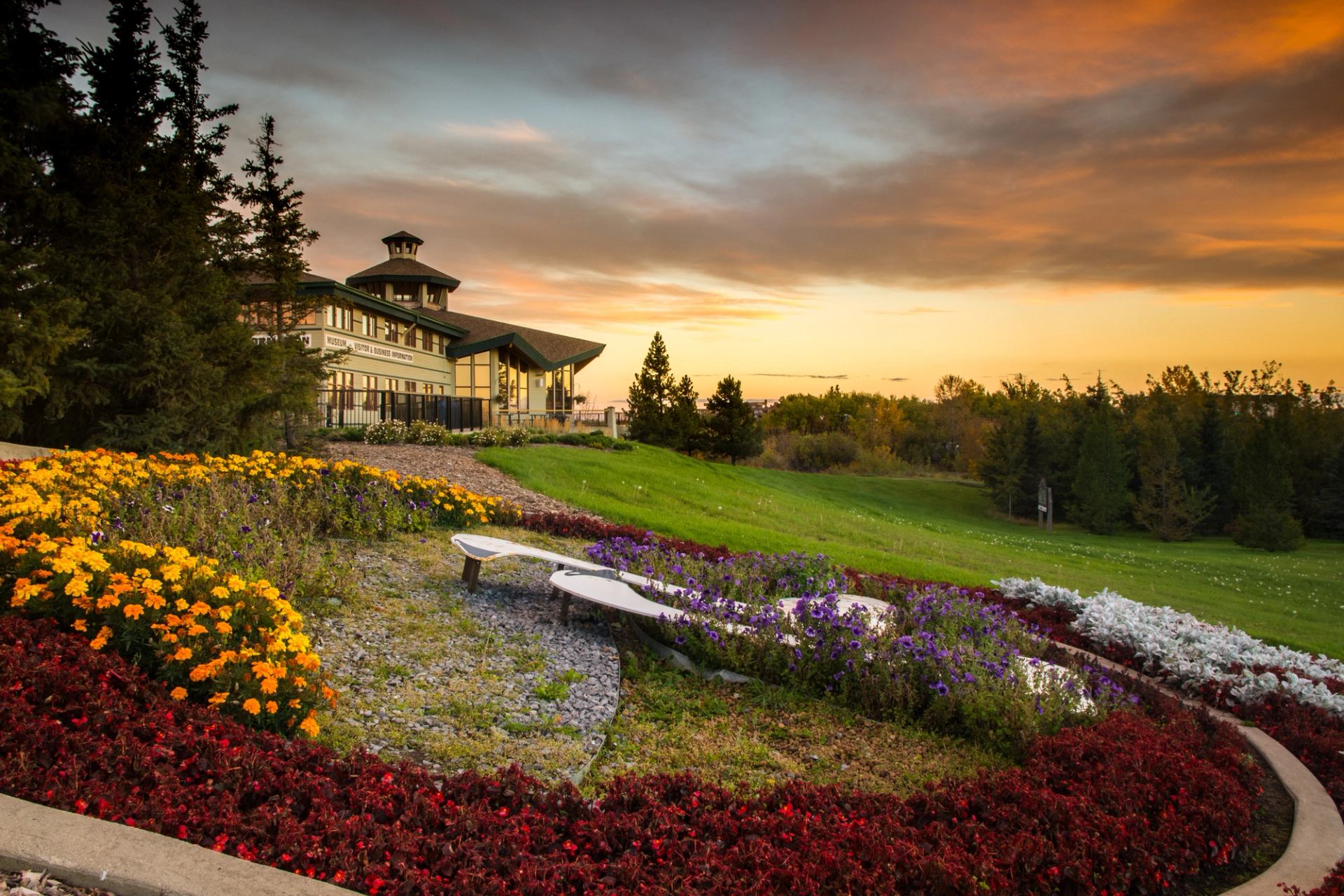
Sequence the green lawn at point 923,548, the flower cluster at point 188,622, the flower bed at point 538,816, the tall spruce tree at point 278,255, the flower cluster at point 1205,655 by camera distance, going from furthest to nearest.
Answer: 1. the tall spruce tree at point 278,255
2. the green lawn at point 923,548
3. the flower cluster at point 1205,655
4. the flower cluster at point 188,622
5. the flower bed at point 538,816

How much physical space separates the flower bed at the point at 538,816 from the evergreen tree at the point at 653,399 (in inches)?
1436

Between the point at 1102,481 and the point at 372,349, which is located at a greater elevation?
the point at 372,349

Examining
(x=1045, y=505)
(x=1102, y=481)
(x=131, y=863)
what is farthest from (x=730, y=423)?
(x=131, y=863)

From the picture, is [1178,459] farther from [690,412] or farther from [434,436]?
[434,436]

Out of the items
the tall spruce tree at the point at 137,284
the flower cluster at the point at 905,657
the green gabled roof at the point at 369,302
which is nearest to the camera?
the flower cluster at the point at 905,657

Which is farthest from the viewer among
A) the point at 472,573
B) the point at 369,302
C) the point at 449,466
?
the point at 369,302

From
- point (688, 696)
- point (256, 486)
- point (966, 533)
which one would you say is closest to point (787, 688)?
point (688, 696)

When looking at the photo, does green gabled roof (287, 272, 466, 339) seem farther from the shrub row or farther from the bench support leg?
the bench support leg

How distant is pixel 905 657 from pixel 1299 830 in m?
2.05

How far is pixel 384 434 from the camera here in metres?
20.7

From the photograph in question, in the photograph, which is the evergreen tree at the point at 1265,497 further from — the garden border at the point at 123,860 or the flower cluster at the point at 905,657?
the garden border at the point at 123,860

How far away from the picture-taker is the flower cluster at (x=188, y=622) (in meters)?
3.54

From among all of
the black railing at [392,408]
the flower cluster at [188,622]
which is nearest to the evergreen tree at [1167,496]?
the black railing at [392,408]

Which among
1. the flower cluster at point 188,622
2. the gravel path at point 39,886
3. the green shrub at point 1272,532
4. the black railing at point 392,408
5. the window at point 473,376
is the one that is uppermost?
the window at point 473,376
